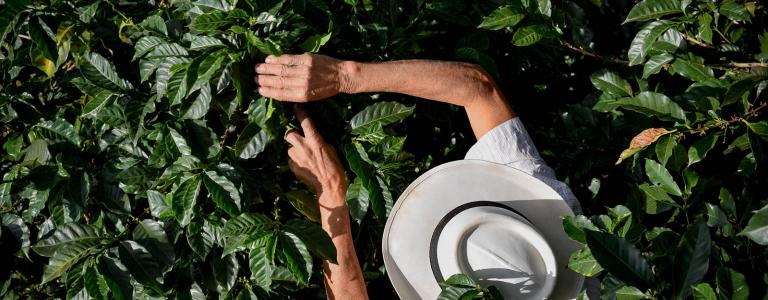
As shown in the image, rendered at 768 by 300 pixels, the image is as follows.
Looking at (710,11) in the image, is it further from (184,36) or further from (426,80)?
(184,36)

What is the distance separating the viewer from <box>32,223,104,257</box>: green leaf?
7.67ft

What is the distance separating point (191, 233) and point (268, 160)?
334 mm

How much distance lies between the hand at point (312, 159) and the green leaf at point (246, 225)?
9.6 inches

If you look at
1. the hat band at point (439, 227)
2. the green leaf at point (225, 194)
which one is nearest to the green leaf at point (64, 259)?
the green leaf at point (225, 194)

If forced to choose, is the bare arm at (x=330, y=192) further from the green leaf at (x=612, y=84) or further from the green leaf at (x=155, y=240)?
the green leaf at (x=612, y=84)

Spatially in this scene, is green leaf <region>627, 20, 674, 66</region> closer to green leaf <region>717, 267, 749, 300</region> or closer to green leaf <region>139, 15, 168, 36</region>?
green leaf <region>717, 267, 749, 300</region>

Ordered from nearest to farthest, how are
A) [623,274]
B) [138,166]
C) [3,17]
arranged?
[623,274] → [3,17] → [138,166]

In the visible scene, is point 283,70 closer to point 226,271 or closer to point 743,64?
point 226,271

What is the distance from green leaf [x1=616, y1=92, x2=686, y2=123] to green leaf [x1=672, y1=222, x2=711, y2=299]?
0.67 metres

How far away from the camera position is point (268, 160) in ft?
7.97

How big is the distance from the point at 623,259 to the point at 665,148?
679mm

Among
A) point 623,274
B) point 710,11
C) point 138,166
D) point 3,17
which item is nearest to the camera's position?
point 623,274

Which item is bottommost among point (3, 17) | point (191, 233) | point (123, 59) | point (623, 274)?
point (191, 233)

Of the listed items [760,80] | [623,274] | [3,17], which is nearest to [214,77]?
[3,17]
